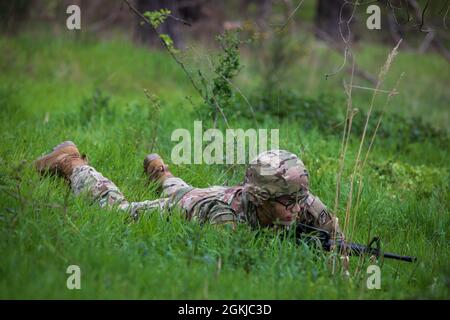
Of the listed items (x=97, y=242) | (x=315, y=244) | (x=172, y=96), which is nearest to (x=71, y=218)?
(x=97, y=242)

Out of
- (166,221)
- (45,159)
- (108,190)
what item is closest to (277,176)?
(166,221)

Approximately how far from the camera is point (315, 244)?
14.4 ft

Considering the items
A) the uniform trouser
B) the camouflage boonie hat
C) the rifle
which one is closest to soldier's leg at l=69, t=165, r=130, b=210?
the uniform trouser

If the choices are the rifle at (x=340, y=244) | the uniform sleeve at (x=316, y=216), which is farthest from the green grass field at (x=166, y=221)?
the uniform sleeve at (x=316, y=216)

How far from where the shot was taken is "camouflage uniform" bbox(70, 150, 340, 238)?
4273 millimetres

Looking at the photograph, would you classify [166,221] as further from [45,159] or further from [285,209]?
[45,159]

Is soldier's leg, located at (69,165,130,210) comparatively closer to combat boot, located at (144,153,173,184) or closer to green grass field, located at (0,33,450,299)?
green grass field, located at (0,33,450,299)

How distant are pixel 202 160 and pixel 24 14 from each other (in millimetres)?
6867

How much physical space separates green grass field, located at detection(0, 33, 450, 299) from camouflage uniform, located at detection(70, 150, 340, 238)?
14 cm

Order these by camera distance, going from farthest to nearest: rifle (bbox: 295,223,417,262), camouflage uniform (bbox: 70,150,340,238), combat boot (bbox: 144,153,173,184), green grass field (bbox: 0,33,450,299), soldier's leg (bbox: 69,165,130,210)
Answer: combat boot (bbox: 144,153,173,184) → soldier's leg (bbox: 69,165,130,210) → camouflage uniform (bbox: 70,150,340,238) → rifle (bbox: 295,223,417,262) → green grass field (bbox: 0,33,450,299)

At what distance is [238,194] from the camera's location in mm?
4680

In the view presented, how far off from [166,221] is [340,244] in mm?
1135
